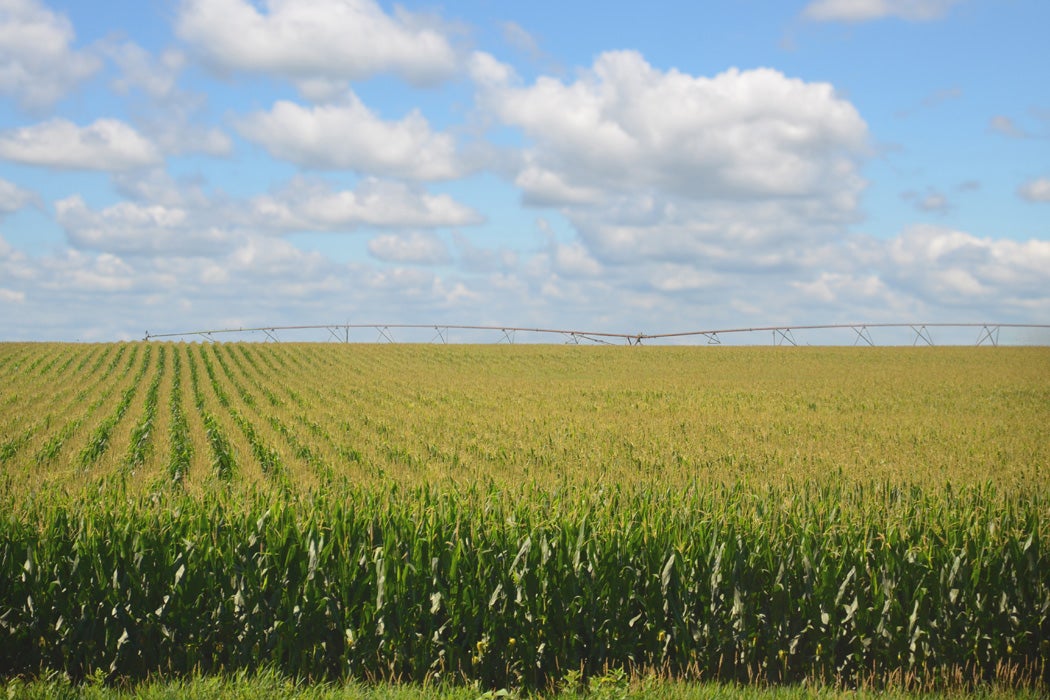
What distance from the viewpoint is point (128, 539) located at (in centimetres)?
923

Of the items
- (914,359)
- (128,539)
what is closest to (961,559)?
(128,539)

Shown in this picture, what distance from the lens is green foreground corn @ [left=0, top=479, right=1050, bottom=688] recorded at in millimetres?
8906

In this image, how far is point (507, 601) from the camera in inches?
352

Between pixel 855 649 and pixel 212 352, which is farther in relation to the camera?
pixel 212 352

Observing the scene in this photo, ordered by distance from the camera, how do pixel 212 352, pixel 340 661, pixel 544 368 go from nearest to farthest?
1. pixel 340 661
2. pixel 544 368
3. pixel 212 352

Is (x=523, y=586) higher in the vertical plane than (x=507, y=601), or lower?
higher

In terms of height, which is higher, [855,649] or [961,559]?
[961,559]

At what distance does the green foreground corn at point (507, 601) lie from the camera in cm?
891

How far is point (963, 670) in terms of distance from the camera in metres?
9.10

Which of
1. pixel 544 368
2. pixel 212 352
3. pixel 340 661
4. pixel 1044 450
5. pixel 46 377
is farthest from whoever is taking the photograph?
pixel 212 352

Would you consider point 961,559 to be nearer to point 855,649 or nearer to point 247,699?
point 855,649

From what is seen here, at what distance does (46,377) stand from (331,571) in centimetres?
3839

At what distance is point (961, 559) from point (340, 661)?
261 inches

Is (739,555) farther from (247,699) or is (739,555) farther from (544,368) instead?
(544,368)
